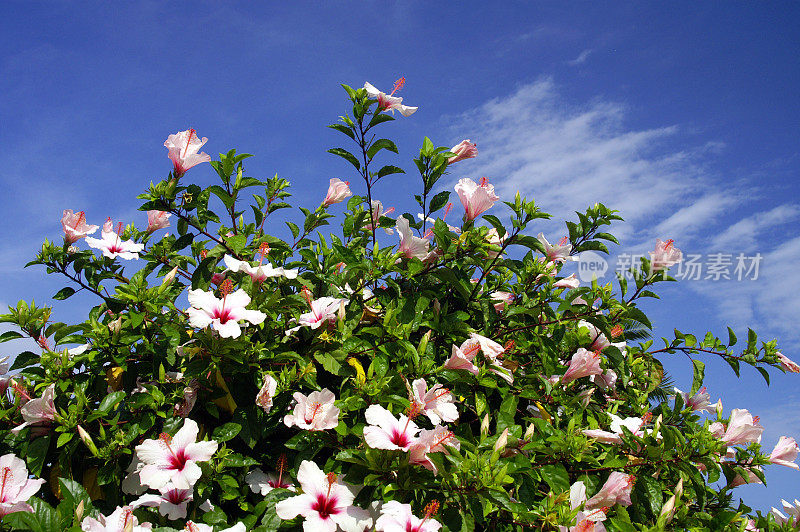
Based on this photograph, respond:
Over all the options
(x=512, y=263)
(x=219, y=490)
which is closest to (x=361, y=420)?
(x=219, y=490)

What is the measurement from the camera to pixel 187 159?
281 cm

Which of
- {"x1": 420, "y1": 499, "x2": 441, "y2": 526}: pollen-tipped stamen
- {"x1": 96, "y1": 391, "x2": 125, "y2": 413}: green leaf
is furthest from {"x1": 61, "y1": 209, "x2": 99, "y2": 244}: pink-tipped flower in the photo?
{"x1": 420, "y1": 499, "x2": 441, "y2": 526}: pollen-tipped stamen

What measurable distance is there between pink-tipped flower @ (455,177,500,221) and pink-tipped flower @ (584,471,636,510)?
1.35 metres

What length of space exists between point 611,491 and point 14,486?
2.41 meters

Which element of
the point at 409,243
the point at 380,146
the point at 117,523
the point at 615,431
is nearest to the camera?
the point at 117,523

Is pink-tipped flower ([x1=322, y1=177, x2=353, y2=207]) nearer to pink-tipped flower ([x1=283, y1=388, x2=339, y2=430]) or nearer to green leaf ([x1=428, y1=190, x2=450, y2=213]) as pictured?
green leaf ([x1=428, y1=190, x2=450, y2=213])

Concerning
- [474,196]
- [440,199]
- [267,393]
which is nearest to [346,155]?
[440,199]

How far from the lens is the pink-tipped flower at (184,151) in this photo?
111 inches

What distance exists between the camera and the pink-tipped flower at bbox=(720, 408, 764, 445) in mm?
2971

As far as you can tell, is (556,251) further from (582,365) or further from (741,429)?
→ (741,429)

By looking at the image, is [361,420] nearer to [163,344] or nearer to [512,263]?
[163,344]

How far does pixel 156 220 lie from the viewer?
341 centimetres

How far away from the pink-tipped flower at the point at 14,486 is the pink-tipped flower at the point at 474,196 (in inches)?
87.2

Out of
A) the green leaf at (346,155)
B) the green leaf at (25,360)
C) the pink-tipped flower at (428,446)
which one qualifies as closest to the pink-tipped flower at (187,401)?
the green leaf at (25,360)
